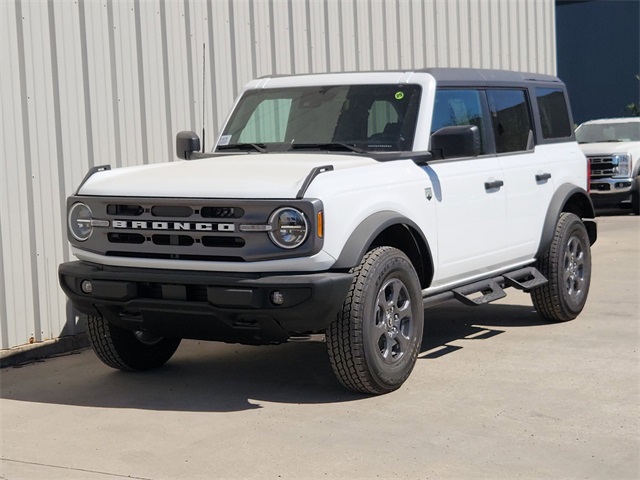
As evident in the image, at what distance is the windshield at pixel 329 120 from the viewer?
23.7 ft

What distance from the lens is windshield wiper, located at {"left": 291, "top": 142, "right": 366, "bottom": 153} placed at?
7.13m

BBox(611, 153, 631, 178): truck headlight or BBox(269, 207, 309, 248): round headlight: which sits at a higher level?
BBox(269, 207, 309, 248): round headlight

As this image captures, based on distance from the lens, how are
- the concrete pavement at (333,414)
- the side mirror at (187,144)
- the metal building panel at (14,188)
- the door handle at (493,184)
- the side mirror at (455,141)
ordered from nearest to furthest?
the concrete pavement at (333,414) → the side mirror at (455,141) → the door handle at (493,184) → the metal building panel at (14,188) → the side mirror at (187,144)

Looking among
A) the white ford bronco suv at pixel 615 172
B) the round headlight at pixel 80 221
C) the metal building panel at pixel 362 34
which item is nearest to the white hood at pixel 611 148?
the white ford bronco suv at pixel 615 172

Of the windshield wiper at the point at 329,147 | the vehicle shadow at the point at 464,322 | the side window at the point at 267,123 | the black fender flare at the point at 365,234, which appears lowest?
the vehicle shadow at the point at 464,322

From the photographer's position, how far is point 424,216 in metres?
6.94

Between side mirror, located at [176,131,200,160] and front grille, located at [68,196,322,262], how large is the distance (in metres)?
1.38

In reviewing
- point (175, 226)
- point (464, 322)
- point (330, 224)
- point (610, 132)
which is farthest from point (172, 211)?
point (610, 132)

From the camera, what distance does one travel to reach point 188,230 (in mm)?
6227

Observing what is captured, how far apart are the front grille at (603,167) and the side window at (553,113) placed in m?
9.43

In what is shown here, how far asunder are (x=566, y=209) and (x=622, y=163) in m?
9.61

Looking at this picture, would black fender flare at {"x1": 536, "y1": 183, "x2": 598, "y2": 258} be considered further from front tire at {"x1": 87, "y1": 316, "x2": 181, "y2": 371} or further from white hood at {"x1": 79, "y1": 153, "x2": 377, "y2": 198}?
front tire at {"x1": 87, "y1": 316, "x2": 181, "y2": 371}

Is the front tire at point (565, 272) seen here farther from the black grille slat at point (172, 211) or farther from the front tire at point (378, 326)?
the black grille slat at point (172, 211)

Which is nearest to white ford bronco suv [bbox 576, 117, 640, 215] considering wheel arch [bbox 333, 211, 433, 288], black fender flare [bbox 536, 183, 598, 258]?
black fender flare [bbox 536, 183, 598, 258]
